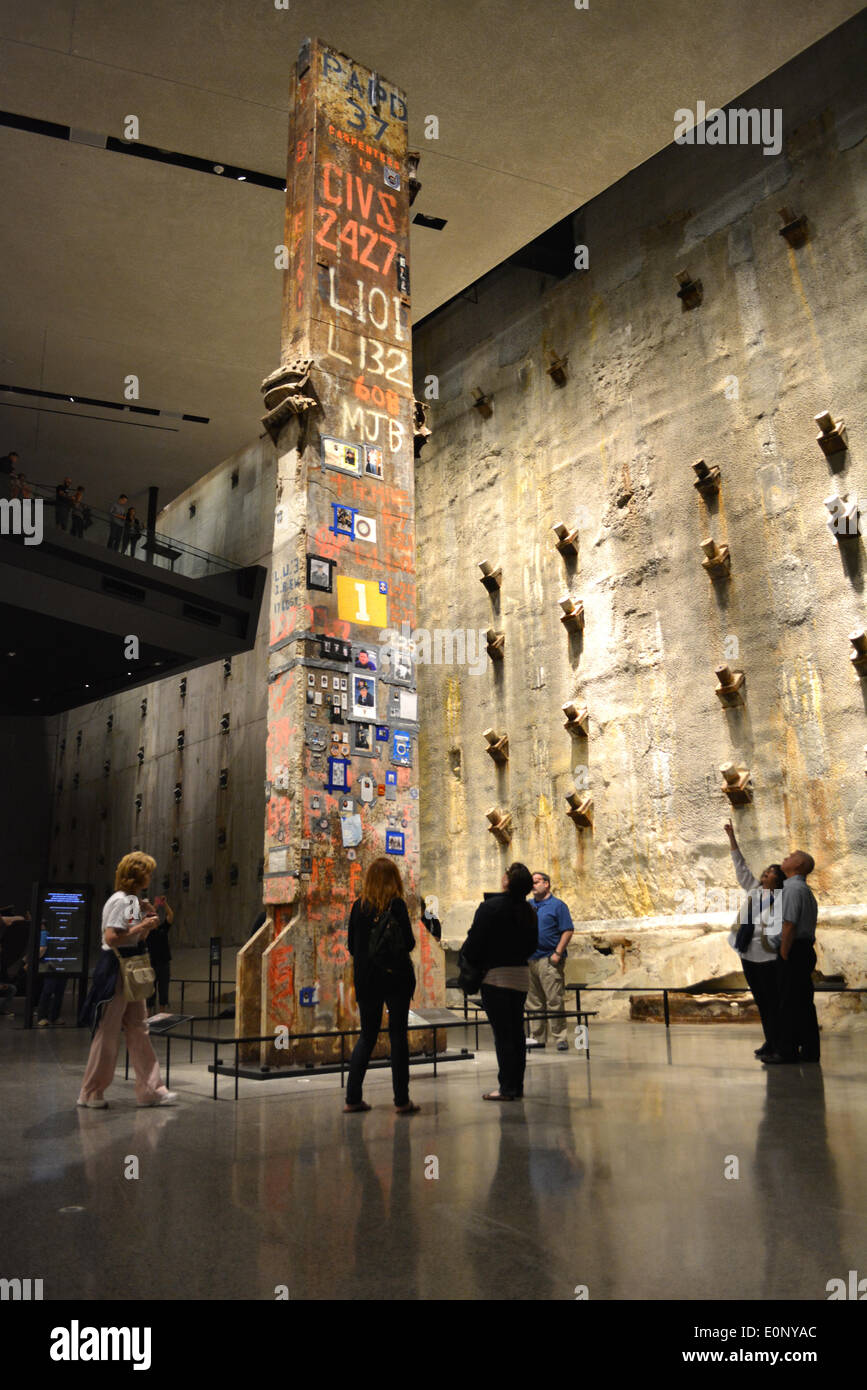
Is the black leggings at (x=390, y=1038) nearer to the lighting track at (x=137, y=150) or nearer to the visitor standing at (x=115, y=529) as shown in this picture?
the lighting track at (x=137, y=150)

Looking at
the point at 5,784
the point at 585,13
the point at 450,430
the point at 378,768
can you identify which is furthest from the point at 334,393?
the point at 5,784

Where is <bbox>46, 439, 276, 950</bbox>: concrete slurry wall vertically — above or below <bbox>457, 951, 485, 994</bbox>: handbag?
above

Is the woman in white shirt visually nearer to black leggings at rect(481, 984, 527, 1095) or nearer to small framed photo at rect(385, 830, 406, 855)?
black leggings at rect(481, 984, 527, 1095)

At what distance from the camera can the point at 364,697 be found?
30.3 feet

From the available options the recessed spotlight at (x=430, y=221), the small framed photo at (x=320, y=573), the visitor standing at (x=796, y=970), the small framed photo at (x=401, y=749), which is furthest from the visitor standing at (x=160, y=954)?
the recessed spotlight at (x=430, y=221)

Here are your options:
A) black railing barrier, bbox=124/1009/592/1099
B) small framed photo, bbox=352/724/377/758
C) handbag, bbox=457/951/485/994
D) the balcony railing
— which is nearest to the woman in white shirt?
black railing barrier, bbox=124/1009/592/1099

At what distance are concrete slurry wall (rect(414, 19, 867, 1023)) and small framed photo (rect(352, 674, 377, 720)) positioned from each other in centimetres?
571

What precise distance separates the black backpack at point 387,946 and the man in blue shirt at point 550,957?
3534mm

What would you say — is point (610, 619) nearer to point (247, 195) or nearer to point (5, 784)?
point (247, 195)

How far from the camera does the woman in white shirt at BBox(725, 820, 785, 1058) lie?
26.8ft

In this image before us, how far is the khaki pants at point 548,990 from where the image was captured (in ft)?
31.4

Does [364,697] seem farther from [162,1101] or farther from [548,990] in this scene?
[162,1101]

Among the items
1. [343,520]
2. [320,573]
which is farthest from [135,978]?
[343,520]
